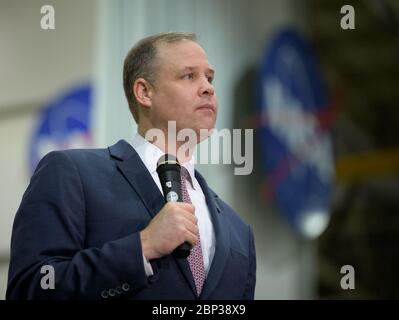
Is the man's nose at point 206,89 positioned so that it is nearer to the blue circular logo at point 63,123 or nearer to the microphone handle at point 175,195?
the microphone handle at point 175,195

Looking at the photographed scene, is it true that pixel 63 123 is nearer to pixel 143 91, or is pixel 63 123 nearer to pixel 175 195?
pixel 143 91

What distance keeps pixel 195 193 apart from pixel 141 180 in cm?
10

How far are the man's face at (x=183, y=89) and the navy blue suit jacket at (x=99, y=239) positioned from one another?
94mm

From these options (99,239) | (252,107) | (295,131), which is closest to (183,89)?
(99,239)

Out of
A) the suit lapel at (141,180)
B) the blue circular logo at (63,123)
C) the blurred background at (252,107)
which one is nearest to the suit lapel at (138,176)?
the suit lapel at (141,180)

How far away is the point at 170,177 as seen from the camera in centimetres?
111

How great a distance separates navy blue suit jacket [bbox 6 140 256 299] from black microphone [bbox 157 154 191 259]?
0.04 m

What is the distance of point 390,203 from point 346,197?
1.34ft

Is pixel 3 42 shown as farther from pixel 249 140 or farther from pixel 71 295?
pixel 71 295

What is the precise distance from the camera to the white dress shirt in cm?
117

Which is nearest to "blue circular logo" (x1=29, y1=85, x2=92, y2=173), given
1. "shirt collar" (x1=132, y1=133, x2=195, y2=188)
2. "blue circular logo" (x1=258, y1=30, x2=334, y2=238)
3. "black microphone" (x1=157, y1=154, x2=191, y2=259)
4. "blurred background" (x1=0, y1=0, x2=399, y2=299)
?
"blurred background" (x1=0, y1=0, x2=399, y2=299)

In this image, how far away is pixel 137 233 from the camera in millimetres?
1070

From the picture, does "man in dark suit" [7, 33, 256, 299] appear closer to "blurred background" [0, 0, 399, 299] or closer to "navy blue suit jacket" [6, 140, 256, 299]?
"navy blue suit jacket" [6, 140, 256, 299]

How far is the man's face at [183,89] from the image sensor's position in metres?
1.19
